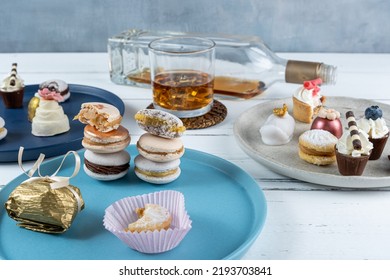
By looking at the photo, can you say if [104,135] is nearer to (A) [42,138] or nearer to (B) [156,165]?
(B) [156,165]

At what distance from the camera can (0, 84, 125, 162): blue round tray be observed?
45.8 inches

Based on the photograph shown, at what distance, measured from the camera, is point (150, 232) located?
2.74 feet

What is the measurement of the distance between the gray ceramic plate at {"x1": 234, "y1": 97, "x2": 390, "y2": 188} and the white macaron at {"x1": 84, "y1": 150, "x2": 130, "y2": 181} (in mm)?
247

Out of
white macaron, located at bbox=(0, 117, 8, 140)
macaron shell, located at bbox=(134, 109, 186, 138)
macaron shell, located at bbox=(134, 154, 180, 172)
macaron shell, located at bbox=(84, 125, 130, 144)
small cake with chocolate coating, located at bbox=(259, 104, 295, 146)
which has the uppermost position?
macaron shell, located at bbox=(134, 109, 186, 138)

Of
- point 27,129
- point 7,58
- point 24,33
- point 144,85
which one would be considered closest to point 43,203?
point 27,129

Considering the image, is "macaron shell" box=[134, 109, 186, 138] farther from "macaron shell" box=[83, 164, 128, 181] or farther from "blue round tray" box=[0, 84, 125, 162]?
"blue round tray" box=[0, 84, 125, 162]

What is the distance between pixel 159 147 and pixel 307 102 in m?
0.42

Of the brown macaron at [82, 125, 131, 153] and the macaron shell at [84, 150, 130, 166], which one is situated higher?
the brown macaron at [82, 125, 131, 153]

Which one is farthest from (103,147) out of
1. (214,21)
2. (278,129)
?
(214,21)

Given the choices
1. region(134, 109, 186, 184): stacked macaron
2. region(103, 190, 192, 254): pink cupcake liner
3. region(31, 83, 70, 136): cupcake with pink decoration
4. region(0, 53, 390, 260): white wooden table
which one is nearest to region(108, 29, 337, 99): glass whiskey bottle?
region(0, 53, 390, 260): white wooden table

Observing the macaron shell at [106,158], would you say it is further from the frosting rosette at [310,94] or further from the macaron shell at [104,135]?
the frosting rosette at [310,94]
